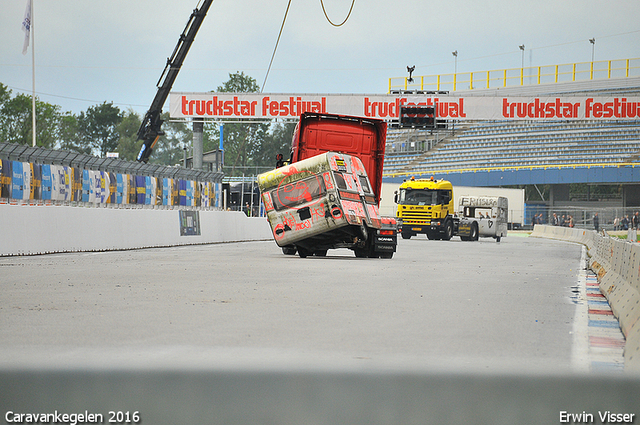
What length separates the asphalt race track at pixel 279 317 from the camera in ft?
18.5

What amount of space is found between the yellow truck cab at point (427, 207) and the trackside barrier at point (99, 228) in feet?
42.9

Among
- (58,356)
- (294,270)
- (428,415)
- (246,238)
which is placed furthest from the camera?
(246,238)

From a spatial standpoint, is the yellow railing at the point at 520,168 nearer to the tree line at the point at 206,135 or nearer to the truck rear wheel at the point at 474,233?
the truck rear wheel at the point at 474,233

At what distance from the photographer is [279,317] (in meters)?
7.88

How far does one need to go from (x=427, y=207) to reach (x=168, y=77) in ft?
55.0

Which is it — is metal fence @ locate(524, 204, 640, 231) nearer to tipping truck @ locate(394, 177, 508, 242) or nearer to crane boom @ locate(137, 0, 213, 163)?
tipping truck @ locate(394, 177, 508, 242)

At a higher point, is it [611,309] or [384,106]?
[384,106]

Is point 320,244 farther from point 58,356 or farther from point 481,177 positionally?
point 481,177

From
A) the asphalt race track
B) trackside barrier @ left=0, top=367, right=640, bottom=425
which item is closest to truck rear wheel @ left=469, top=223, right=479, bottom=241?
the asphalt race track

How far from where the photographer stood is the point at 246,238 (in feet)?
106

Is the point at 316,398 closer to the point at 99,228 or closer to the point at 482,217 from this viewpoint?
the point at 99,228

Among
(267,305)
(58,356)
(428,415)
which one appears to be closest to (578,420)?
(428,415)

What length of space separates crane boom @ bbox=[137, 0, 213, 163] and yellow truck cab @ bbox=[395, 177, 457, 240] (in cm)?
1467

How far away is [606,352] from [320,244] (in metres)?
14.0
